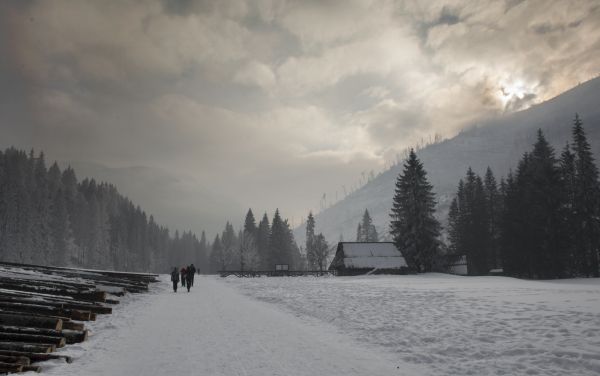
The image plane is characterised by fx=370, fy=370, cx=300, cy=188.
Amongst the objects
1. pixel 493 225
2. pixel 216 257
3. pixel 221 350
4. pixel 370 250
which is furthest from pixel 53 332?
pixel 216 257

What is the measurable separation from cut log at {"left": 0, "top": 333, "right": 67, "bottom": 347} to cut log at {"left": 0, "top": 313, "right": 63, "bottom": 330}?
80 centimetres

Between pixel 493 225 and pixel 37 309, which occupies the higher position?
pixel 493 225

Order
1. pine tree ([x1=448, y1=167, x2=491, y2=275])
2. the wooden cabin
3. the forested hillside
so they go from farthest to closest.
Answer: the forested hillside → pine tree ([x1=448, y1=167, x2=491, y2=275]) → the wooden cabin

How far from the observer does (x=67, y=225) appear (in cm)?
8331

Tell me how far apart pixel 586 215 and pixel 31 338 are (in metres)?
52.6

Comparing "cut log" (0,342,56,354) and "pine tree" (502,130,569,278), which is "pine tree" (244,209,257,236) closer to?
"pine tree" (502,130,569,278)

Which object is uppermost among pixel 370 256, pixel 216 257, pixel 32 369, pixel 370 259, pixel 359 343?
pixel 370 256

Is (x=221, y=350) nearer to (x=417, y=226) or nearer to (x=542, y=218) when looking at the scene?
(x=542, y=218)

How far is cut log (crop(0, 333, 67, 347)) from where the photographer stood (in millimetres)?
7602

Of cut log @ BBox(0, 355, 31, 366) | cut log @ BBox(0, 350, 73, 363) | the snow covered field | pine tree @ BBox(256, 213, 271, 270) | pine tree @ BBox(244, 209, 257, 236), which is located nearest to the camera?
cut log @ BBox(0, 355, 31, 366)

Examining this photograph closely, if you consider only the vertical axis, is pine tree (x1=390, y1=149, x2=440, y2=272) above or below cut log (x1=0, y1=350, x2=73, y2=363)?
above

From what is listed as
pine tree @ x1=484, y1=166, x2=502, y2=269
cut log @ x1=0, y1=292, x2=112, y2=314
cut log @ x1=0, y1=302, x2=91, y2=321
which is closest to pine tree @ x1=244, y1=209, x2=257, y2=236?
pine tree @ x1=484, y1=166, x2=502, y2=269

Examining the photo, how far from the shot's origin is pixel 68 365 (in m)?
6.90

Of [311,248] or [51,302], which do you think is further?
[311,248]
